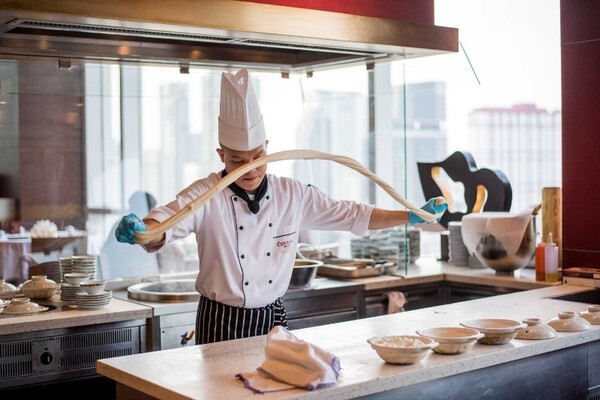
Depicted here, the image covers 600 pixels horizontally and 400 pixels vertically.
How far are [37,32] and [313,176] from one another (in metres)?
2.16

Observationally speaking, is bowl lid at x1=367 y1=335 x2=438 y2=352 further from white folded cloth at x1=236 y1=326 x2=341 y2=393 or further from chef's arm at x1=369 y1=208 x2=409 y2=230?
chef's arm at x1=369 y1=208 x2=409 y2=230

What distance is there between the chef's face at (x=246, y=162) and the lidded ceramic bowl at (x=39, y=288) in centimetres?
133

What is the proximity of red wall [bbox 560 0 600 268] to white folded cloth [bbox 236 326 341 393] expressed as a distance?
8.72 ft

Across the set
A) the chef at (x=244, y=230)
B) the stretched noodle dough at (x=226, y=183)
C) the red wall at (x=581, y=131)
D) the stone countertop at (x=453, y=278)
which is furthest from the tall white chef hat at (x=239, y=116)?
the red wall at (x=581, y=131)

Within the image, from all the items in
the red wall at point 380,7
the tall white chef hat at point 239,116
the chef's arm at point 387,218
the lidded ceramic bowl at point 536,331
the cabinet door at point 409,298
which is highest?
the red wall at point 380,7

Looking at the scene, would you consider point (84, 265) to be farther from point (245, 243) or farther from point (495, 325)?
point (495, 325)

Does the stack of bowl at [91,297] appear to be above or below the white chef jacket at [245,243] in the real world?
below

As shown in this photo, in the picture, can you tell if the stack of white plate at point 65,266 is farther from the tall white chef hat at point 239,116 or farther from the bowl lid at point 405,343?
the bowl lid at point 405,343

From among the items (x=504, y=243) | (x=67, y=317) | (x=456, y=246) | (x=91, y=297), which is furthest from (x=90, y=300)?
(x=456, y=246)

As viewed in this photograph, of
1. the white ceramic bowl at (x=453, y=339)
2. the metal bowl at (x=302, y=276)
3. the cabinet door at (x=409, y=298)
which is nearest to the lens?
the white ceramic bowl at (x=453, y=339)

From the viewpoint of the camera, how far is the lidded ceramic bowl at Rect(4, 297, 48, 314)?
4.02 metres

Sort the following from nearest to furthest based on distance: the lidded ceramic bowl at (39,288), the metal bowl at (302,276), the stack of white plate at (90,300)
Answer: the stack of white plate at (90,300) → the lidded ceramic bowl at (39,288) → the metal bowl at (302,276)

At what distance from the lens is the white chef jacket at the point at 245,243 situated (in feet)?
12.1

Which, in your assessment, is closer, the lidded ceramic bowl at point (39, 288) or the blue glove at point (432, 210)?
the blue glove at point (432, 210)
